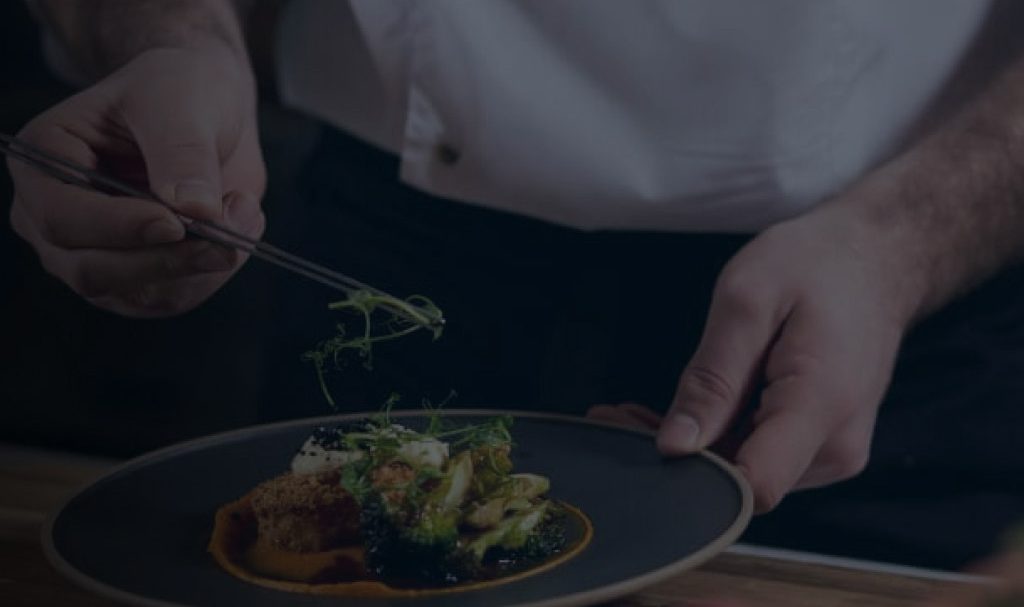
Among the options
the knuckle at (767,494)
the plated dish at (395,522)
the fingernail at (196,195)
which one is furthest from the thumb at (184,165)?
the knuckle at (767,494)

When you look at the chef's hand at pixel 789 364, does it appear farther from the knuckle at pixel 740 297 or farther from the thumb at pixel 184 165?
the thumb at pixel 184 165

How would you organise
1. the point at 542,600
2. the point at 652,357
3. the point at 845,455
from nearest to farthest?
the point at 542,600 < the point at 845,455 < the point at 652,357

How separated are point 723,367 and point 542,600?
0.59 ft

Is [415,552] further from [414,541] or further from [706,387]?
[706,387]

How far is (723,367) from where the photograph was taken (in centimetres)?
52

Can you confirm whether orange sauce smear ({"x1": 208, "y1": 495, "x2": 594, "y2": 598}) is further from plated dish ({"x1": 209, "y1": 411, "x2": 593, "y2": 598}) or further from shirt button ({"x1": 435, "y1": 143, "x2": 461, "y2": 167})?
shirt button ({"x1": 435, "y1": 143, "x2": 461, "y2": 167})

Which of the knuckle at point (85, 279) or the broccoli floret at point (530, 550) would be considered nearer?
the broccoli floret at point (530, 550)

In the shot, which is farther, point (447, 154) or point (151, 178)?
point (447, 154)

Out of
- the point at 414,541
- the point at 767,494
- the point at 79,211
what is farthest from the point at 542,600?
the point at 79,211

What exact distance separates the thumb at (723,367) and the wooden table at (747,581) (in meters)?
0.05

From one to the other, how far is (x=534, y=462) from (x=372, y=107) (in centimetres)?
31

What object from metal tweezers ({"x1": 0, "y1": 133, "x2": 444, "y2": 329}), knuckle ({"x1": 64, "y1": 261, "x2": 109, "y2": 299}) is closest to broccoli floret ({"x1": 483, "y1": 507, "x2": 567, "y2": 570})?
metal tweezers ({"x1": 0, "y1": 133, "x2": 444, "y2": 329})

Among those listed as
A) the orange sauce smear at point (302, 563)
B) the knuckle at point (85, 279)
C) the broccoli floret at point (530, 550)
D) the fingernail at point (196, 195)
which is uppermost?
the fingernail at point (196, 195)

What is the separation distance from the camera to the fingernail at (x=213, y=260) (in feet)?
1.73
